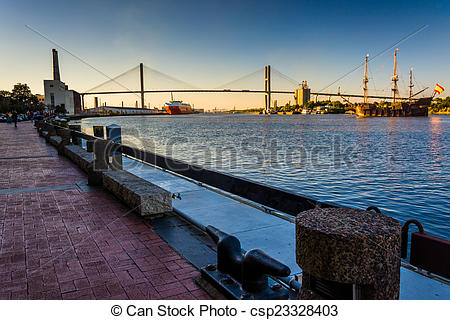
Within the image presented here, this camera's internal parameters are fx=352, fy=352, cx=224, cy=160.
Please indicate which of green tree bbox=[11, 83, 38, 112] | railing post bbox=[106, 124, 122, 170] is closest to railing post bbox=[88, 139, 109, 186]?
railing post bbox=[106, 124, 122, 170]

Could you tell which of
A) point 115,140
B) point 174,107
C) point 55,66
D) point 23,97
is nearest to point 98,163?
point 115,140

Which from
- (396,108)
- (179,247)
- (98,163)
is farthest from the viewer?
(396,108)

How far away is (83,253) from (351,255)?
3428 mm

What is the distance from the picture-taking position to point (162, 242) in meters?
4.66

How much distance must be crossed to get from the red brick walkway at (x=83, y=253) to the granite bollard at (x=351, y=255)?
1515 mm

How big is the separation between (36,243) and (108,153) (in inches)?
139

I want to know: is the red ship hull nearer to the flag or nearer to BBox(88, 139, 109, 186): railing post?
the flag

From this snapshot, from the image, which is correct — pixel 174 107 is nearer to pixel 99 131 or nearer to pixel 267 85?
pixel 267 85

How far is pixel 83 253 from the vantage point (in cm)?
430

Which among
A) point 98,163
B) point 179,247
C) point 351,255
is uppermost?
point 351,255

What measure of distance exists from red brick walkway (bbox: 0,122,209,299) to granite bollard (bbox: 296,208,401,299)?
1.52m

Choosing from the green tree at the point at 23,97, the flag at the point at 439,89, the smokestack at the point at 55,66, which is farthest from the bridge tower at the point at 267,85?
the smokestack at the point at 55,66

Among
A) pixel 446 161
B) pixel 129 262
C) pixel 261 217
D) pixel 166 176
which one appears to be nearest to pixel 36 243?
pixel 129 262
